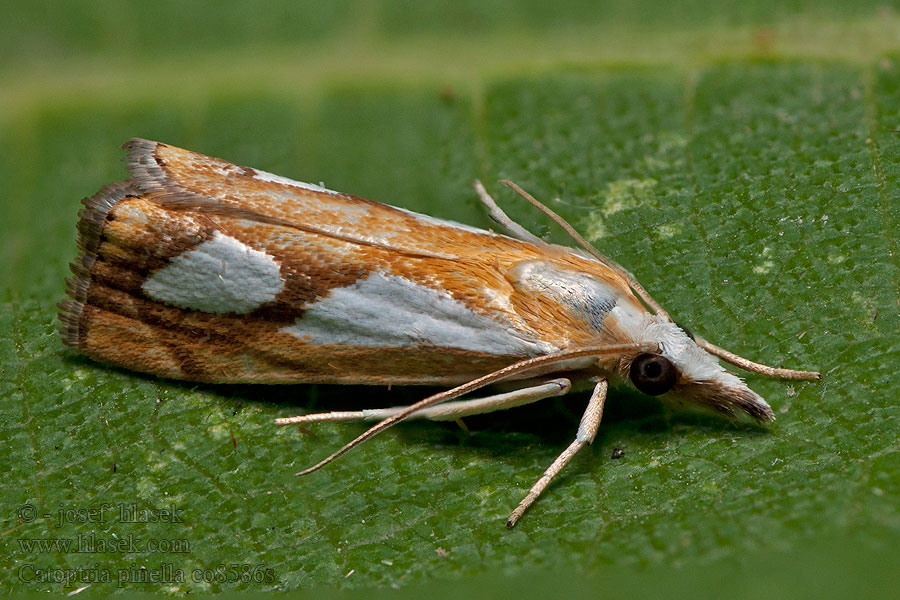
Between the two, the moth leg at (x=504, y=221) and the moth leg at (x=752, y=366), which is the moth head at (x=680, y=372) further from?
the moth leg at (x=504, y=221)

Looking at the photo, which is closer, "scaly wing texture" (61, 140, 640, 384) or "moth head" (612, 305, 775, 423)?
"moth head" (612, 305, 775, 423)

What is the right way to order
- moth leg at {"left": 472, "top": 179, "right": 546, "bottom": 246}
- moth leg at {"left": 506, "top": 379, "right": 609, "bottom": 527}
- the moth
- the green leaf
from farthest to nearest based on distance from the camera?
moth leg at {"left": 472, "top": 179, "right": 546, "bottom": 246} → the moth → moth leg at {"left": 506, "top": 379, "right": 609, "bottom": 527} → the green leaf

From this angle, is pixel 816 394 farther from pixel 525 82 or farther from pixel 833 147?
pixel 525 82

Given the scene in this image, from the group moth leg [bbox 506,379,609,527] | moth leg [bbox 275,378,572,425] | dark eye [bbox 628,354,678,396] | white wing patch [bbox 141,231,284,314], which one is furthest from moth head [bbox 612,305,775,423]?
white wing patch [bbox 141,231,284,314]

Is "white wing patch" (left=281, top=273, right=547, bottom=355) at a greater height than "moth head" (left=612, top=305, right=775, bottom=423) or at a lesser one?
lesser

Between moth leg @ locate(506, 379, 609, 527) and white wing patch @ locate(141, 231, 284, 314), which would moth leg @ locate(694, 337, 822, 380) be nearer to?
moth leg @ locate(506, 379, 609, 527)

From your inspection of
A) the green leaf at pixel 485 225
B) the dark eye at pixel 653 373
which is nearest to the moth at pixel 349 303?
the dark eye at pixel 653 373

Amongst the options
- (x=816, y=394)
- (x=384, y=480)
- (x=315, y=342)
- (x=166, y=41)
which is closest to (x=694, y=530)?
(x=816, y=394)

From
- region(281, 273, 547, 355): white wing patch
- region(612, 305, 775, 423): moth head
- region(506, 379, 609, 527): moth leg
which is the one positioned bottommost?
region(506, 379, 609, 527): moth leg
